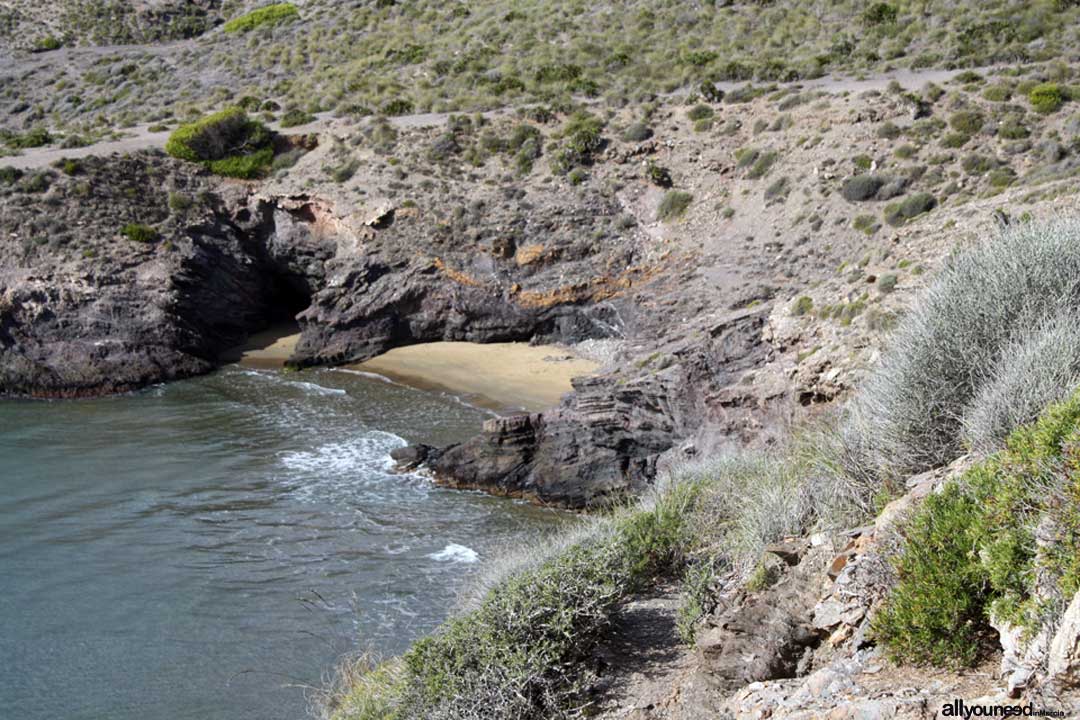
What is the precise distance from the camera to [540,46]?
4272 cm

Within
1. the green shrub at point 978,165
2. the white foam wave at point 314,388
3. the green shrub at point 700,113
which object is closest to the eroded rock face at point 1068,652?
the green shrub at point 978,165

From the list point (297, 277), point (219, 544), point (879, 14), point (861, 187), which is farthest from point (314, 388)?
point (879, 14)

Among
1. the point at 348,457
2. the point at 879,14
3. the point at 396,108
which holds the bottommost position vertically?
the point at 348,457

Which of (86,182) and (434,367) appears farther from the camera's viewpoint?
(86,182)

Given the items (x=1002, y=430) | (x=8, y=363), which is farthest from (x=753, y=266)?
(x=8, y=363)

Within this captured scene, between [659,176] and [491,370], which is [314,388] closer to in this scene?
[491,370]

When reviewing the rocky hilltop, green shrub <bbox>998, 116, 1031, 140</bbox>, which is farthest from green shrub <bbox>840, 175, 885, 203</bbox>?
green shrub <bbox>998, 116, 1031, 140</bbox>

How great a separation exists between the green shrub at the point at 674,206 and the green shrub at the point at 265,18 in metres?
34.6

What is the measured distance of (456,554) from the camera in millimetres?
15984

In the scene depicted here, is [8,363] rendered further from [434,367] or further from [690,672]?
[690,672]

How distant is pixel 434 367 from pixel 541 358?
3.62 metres

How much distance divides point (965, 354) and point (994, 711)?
13.6 feet

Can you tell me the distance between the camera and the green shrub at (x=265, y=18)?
5468cm

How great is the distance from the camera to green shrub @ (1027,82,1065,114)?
2564cm
